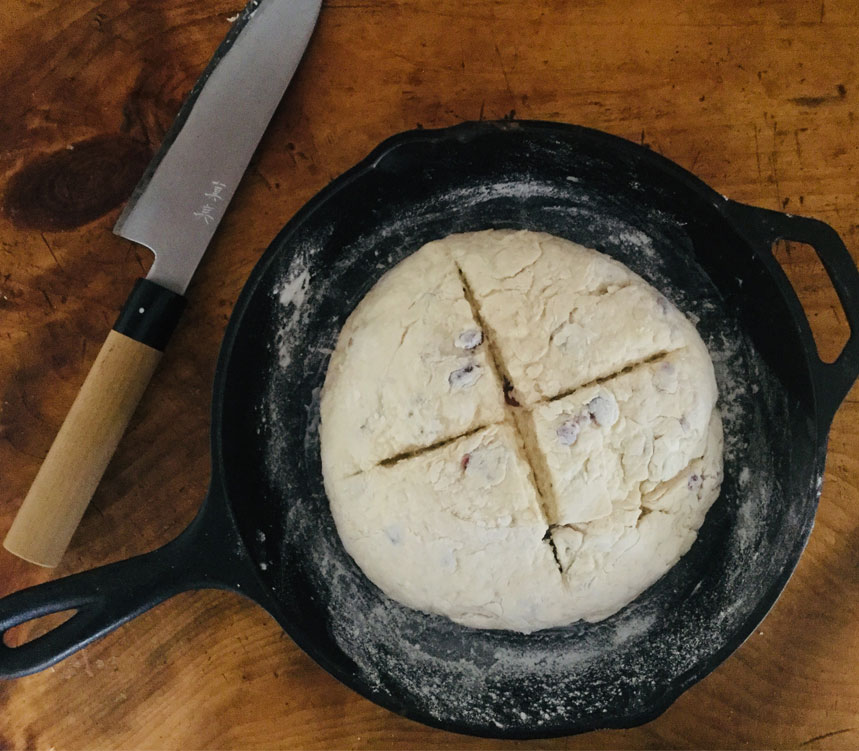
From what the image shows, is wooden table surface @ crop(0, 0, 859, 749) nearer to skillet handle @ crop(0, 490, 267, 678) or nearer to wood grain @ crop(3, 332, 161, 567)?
wood grain @ crop(3, 332, 161, 567)

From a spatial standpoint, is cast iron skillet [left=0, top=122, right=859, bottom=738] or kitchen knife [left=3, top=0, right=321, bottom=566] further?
kitchen knife [left=3, top=0, right=321, bottom=566]

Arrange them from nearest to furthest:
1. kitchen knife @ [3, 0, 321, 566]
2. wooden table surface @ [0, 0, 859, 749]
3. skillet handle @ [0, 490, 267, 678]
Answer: skillet handle @ [0, 490, 267, 678] < kitchen knife @ [3, 0, 321, 566] < wooden table surface @ [0, 0, 859, 749]

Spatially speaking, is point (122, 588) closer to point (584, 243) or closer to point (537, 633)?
point (537, 633)

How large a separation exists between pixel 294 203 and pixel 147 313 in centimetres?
45

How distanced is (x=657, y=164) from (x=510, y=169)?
348 mm

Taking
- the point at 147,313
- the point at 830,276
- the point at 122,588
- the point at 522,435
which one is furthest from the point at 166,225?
the point at 830,276

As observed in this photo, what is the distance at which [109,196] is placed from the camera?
5.63 ft

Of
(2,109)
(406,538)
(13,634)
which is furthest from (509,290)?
(13,634)

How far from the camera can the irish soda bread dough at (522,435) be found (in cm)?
145

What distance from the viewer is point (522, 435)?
4.89 feet

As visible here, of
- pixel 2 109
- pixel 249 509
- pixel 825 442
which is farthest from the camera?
pixel 2 109

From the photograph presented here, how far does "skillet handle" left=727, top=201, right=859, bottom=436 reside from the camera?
145cm

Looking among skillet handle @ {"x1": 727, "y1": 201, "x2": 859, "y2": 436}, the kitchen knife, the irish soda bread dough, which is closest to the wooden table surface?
the kitchen knife

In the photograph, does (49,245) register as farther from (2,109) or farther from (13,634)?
(13,634)
